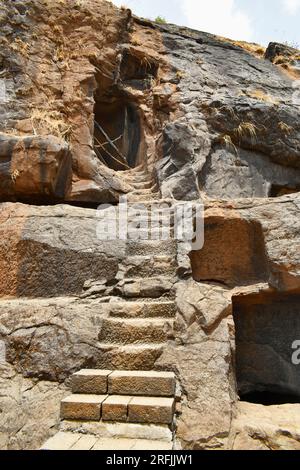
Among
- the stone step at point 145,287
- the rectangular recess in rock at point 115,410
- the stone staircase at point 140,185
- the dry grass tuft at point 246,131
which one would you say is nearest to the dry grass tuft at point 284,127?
the dry grass tuft at point 246,131

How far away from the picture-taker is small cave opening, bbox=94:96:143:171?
8.16 meters

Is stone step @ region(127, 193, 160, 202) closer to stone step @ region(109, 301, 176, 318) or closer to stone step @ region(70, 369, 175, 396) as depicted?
stone step @ region(109, 301, 176, 318)

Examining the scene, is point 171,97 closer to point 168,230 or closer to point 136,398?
point 168,230

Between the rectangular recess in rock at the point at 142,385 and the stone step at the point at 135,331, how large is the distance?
0.52 metres

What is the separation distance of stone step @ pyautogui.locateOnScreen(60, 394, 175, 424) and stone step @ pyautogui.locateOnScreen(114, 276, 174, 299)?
140cm

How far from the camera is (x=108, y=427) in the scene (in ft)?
8.68

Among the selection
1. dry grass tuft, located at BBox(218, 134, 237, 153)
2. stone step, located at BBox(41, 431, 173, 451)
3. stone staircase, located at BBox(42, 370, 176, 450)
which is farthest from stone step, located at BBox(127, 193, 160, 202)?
stone step, located at BBox(41, 431, 173, 451)

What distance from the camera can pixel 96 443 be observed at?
2.49 m

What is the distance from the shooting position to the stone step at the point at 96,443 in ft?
7.90

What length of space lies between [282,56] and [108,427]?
10439 mm

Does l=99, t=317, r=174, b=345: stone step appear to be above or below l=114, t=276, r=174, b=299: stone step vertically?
below

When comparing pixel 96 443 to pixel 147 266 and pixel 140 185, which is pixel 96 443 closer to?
pixel 147 266

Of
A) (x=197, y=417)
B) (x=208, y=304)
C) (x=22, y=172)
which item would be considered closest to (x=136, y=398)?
(x=197, y=417)

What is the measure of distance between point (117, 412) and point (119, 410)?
2 cm
